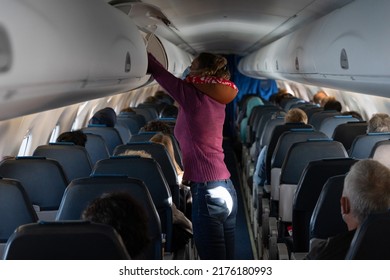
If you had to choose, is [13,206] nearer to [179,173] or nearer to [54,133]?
[179,173]

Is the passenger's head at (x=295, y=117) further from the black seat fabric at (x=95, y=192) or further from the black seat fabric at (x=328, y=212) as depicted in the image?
the black seat fabric at (x=95, y=192)

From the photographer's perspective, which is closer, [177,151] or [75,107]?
[177,151]

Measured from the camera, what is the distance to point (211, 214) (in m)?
4.90

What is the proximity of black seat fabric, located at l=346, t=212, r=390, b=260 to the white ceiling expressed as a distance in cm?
474

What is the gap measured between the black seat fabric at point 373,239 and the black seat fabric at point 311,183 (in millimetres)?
2058

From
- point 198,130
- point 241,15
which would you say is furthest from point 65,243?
point 241,15

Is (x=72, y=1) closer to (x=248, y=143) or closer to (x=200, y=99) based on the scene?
(x=200, y=99)

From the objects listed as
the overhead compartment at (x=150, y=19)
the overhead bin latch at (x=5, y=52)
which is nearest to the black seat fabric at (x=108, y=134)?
the overhead compartment at (x=150, y=19)

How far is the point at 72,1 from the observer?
12.6 ft

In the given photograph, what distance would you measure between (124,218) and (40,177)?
1999 mm

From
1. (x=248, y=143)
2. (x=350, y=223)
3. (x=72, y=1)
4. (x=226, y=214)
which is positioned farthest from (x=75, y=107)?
(x=350, y=223)

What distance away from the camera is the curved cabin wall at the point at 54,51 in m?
2.72
